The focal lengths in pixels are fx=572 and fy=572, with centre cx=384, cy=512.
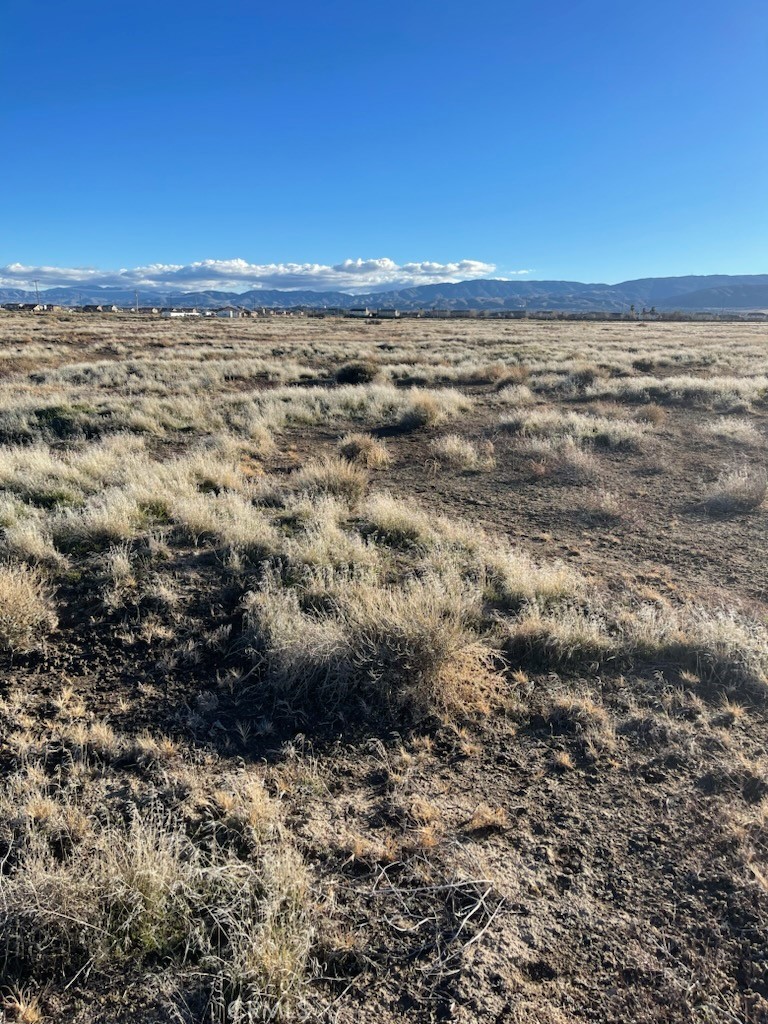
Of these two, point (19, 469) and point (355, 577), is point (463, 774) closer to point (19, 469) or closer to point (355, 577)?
point (355, 577)

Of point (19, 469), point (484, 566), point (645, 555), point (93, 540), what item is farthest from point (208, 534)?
point (645, 555)

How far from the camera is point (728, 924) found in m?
2.46

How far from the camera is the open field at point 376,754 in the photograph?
2.22 metres

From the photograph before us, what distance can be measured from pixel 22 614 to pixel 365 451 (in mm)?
7016

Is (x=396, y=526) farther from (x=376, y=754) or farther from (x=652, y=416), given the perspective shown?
(x=652, y=416)

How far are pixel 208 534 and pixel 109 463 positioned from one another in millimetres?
3663

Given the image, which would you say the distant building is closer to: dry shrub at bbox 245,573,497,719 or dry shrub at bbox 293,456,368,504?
dry shrub at bbox 293,456,368,504

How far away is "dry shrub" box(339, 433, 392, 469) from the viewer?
34.2 feet

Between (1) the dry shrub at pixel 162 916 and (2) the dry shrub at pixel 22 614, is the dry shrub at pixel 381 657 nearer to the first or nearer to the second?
(1) the dry shrub at pixel 162 916

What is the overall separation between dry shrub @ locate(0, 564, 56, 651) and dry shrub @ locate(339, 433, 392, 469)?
20.7 ft

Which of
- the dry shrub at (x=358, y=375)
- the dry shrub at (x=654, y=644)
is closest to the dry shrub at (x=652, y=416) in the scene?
the dry shrub at (x=358, y=375)

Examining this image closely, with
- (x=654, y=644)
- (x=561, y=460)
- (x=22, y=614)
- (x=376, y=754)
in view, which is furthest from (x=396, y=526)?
(x=561, y=460)

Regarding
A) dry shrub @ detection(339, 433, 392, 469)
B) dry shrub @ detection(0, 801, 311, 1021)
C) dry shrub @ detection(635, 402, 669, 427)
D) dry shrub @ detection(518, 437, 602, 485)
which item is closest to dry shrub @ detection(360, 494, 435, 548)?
dry shrub @ detection(339, 433, 392, 469)

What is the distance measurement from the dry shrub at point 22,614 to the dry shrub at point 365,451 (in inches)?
248
